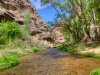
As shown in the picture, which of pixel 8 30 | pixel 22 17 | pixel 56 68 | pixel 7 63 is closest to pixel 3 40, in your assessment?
pixel 8 30

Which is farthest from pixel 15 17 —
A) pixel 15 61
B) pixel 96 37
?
pixel 15 61

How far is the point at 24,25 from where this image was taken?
6819 cm

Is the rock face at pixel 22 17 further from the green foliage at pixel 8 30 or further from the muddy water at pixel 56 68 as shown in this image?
the muddy water at pixel 56 68

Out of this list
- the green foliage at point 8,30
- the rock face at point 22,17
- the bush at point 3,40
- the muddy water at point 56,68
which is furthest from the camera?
the rock face at point 22,17

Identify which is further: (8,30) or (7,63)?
(8,30)

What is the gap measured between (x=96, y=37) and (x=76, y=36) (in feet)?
45.1

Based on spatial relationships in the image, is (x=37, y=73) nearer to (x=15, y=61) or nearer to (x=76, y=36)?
(x=15, y=61)

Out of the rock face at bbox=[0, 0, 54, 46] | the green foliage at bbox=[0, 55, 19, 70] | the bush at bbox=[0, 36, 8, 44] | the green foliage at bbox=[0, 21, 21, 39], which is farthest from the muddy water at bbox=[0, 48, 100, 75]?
the rock face at bbox=[0, 0, 54, 46]

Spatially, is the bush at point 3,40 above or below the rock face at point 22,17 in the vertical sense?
below

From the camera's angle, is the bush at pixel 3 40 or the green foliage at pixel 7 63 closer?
the green foliage at pixel 7 63

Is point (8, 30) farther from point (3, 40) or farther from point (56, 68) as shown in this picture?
point (56, 68)

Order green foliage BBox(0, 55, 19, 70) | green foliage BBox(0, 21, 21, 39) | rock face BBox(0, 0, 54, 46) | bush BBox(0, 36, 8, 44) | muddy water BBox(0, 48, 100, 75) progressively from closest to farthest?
A: 1. muddy water BBox(0, 48, 100, 75)
2. green foliage BBox(0, 55, 19, 70)
3. bush BBox(0, 36, 8, 44)
4. green foliage BBox(0, 21, 21, 39)
5. rock face BBox(0, 0, 54, 46)

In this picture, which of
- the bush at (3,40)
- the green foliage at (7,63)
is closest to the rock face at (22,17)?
the bush at (3,40)

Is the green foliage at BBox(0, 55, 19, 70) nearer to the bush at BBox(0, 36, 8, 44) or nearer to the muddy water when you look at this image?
the muddy water
